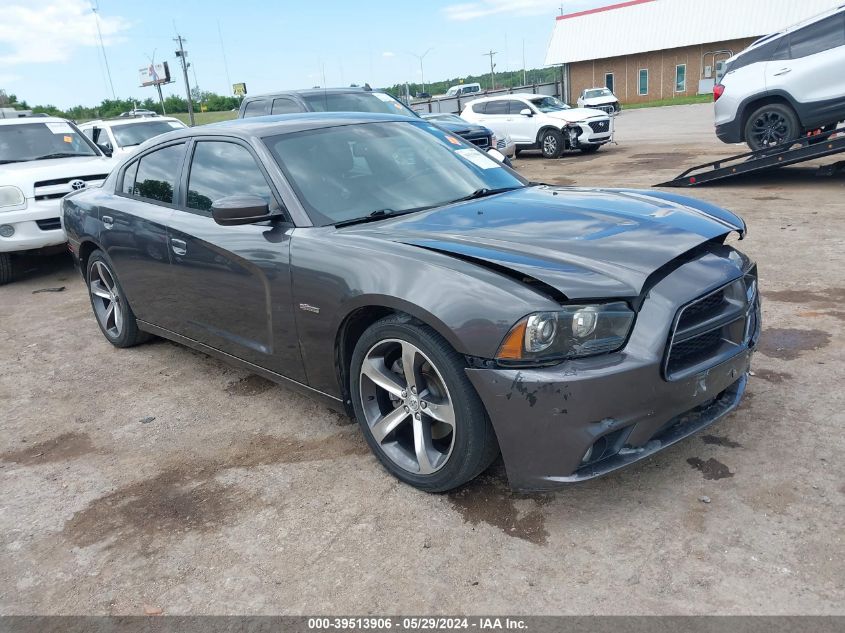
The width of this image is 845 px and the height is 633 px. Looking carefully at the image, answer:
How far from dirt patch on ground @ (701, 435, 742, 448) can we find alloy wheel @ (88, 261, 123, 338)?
13.4 feet

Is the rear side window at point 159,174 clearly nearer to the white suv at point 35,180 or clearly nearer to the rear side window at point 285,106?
the white suv at point 35,180

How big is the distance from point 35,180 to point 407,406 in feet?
22.1

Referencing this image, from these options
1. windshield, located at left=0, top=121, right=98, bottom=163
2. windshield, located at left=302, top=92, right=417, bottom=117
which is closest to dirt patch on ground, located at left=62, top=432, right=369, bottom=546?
windshield, located at left=0, top=121, right=98, bottom=163

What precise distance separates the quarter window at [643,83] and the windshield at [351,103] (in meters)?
42.6

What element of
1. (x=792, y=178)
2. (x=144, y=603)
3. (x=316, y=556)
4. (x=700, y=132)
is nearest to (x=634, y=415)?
(x=316, y=556)

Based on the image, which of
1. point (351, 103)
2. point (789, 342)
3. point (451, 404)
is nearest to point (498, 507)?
point (451, 404)

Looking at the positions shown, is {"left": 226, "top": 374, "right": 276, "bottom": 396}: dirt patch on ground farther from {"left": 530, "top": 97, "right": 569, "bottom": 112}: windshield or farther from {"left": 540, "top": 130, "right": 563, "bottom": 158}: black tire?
{"left": 530, "top": 97, "right": 569, "bottom": 112}: windshield

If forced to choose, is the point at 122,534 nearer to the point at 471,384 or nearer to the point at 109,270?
the point at 471,384

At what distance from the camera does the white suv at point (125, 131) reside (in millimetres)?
12180

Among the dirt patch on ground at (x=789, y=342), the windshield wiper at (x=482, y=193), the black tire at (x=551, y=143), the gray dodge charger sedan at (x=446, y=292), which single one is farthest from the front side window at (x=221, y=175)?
the black tire at (x=551, y=143)

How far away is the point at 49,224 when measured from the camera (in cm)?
783

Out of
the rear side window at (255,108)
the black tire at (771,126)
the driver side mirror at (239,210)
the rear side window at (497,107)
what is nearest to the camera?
the driver side mirror at (239,210)

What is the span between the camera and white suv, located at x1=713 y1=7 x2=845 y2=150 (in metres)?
9.81

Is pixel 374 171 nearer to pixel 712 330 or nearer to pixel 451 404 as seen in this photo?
pixel 451 404
